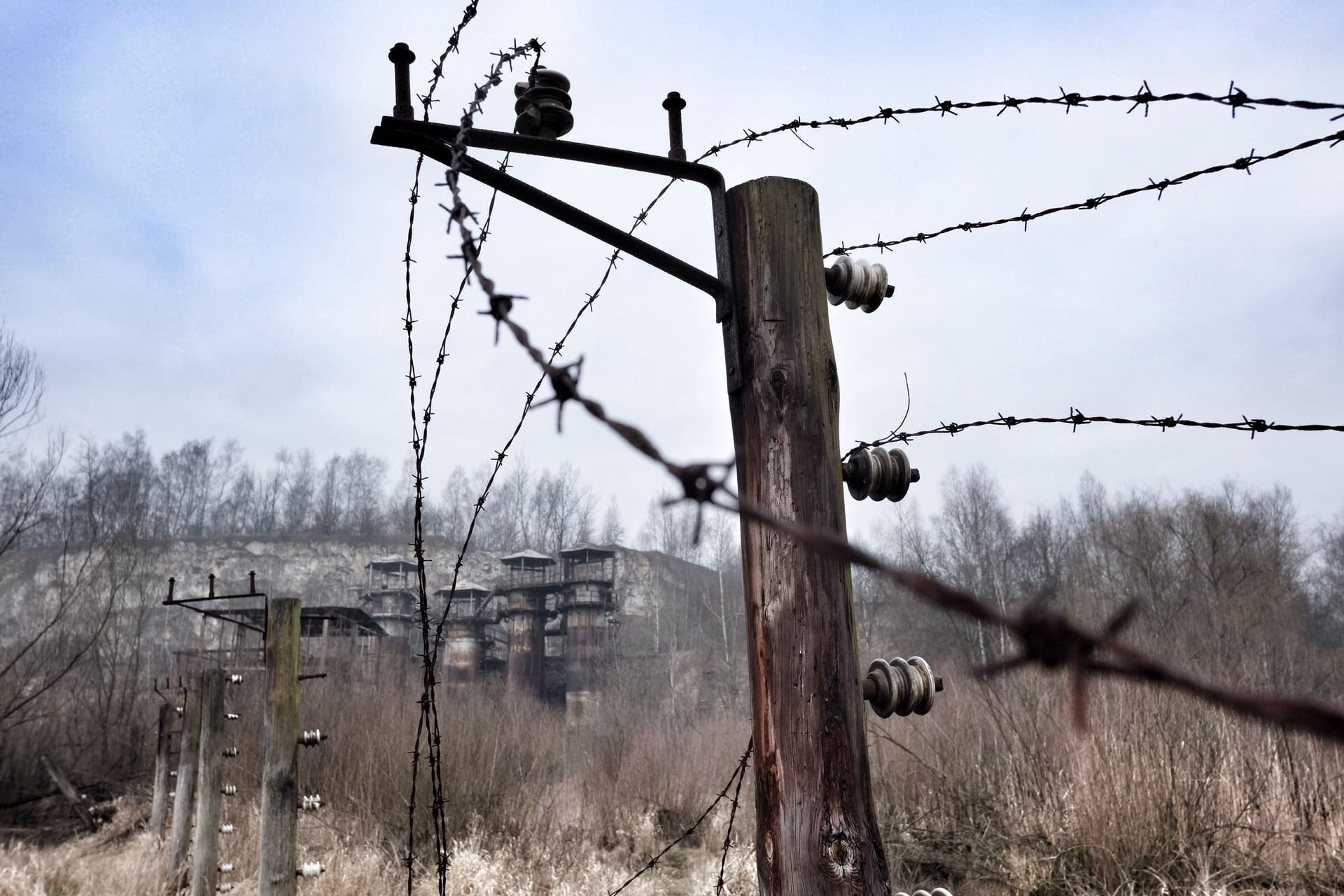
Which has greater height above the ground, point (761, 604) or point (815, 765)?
point (761, 604)

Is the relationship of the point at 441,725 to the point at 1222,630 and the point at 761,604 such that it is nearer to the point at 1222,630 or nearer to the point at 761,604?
the point at 1222,630

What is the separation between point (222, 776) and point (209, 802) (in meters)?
0.67

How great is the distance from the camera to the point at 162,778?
35.1 feet

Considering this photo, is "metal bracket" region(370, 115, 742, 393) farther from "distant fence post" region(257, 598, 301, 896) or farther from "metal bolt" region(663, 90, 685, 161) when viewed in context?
"distant fence post" region(257, 598, 301, 896)

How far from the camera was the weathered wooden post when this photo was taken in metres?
1.59

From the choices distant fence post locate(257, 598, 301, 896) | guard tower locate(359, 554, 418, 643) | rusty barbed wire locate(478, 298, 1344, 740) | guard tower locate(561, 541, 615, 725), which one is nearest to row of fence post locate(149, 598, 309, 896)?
distant fence post locate(257, 598, 301, 896)

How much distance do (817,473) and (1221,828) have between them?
494cm

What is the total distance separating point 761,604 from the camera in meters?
1.69

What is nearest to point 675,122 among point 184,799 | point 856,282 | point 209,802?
point 856,282

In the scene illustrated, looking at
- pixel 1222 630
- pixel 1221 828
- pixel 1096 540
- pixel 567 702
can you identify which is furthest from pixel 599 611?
pixel 1221 828

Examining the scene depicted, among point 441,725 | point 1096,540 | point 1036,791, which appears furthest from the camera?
point 1096,540

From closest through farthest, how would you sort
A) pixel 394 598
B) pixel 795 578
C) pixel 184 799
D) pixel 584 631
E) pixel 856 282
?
1. pixel 795 578
2. pixel 856 282
3. pixel 184 799
4. pixel 584 631
5. pixel 394 598

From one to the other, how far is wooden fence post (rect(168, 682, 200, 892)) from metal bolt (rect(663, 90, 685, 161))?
26.7ft

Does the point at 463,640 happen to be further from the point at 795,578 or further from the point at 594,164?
the point at 795,578
